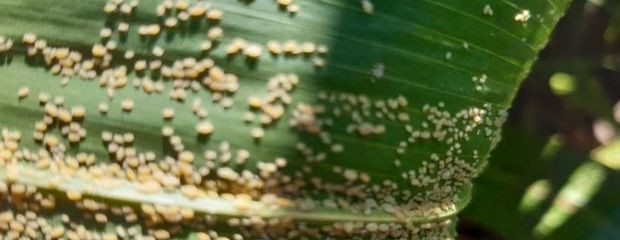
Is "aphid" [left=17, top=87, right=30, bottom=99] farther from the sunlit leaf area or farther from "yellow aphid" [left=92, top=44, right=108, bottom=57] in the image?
the sunlit leaf area

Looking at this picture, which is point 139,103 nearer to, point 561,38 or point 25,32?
point 25,32

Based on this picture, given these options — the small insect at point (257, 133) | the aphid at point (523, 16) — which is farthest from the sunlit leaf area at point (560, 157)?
the small insect at point (257, 133)

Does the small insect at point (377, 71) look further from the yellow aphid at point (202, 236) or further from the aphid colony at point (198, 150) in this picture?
the yellow aphid at point (202, 236)

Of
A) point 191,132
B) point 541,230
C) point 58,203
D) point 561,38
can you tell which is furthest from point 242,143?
point 561,38

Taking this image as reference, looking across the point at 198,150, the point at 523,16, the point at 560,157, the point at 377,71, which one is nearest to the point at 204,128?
the point at 198,150

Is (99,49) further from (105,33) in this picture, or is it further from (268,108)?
(268,108)

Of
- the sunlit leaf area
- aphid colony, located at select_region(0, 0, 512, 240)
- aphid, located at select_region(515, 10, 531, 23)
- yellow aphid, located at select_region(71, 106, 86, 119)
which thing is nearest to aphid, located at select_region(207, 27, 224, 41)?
aphid colony, located at select_region(0, 0, 512, 240)
